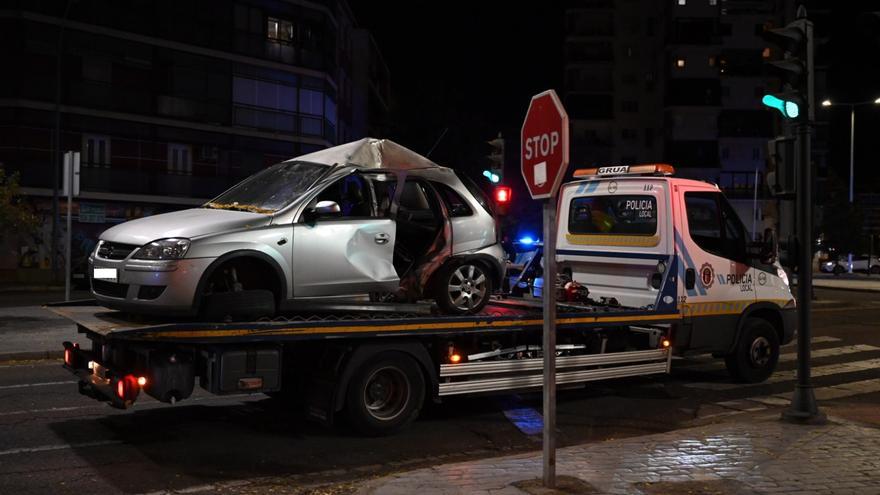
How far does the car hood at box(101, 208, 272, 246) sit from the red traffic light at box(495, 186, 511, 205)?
939 centimetres

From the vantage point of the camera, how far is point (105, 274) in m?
6.98

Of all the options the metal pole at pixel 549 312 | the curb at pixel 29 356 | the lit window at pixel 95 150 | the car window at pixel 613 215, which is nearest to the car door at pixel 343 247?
the metal pole at pixel 549 312

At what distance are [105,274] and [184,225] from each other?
81 centimetres

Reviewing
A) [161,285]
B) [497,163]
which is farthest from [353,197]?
[497,163]

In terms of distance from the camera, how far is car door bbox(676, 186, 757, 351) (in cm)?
991

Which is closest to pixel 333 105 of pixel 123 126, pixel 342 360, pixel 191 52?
pixel 191 52

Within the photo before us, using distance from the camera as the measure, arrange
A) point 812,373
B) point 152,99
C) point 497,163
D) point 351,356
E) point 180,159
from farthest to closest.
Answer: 1. point 180,159
2. point 152,99
3. point 497,163
4. point 812,373
5. point 351,356

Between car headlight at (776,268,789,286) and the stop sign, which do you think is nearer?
the stop sign

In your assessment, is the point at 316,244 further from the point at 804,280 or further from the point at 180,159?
the point at 180,159

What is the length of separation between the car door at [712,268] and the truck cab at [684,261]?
0.04ft

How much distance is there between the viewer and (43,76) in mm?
34062

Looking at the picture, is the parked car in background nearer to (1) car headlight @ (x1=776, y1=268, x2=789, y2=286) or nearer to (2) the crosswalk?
(2) the crosswalk

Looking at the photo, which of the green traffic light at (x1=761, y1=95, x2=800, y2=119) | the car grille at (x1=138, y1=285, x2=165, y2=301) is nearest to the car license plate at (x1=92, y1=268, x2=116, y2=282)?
the car grille at (x1=138, y1=285, x2=165, y2=301)

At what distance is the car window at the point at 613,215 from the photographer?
1014cm
